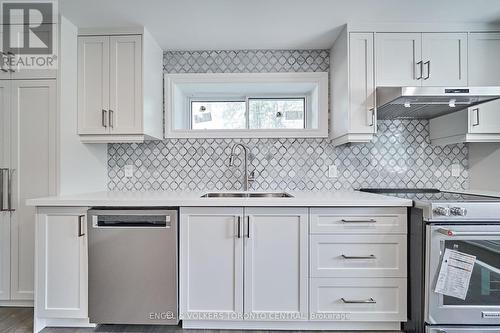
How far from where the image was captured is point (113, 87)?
2.23 m

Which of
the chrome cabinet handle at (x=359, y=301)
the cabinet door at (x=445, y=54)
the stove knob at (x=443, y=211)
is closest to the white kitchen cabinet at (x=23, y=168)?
the chrome cabinet handle at (x=359, y=301)

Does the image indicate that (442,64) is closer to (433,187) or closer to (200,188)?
(433,187)

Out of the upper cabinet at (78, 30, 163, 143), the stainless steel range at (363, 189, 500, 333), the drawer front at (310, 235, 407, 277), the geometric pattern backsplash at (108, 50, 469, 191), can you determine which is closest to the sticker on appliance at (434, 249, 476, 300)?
the stainless steel range at (363, 189, 500, 333)

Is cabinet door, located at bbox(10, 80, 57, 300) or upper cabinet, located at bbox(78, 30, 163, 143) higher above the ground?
upper cabinet, located at bbox(78, 30, 163, 143)

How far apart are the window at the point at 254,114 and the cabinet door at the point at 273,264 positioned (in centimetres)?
119

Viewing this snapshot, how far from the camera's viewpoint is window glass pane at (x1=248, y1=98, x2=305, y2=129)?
110 inches

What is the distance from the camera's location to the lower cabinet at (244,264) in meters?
1.84

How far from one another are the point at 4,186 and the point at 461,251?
3202 mm

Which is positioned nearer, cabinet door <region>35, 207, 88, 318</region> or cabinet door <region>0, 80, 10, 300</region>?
cabinet door <region>35, 207, 88, 318</region>

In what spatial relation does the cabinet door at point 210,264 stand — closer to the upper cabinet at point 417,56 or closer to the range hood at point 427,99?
the range hood at point 427,99

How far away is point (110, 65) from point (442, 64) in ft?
8.66

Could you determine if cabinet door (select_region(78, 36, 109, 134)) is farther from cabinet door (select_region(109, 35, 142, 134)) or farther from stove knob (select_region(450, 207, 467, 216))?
stove knob (select_region(450, 207, 467, 216))

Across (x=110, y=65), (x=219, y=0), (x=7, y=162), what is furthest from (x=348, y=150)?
(x=7, y=162)

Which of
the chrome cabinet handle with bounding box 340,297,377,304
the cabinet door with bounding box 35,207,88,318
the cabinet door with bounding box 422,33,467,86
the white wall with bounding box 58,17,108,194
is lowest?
the chrome cabinet handle with bounding box 340,297,377,304
